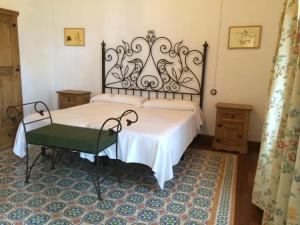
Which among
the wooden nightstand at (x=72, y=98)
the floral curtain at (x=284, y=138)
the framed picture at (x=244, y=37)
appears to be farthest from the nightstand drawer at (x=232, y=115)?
the wooden nightstand at (x=72, y=98)

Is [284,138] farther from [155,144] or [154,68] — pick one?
[154,68]

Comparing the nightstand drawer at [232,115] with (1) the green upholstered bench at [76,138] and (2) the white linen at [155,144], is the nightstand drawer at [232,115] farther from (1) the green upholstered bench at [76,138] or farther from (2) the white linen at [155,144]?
(1) the green upholstered bench at [76,138]

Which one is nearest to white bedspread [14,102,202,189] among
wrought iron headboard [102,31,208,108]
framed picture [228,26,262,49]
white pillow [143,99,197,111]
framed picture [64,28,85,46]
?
white pillow [143,99,197,111]

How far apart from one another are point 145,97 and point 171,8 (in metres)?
1.45

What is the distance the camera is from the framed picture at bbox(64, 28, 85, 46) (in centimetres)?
461

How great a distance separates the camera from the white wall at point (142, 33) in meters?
3.67

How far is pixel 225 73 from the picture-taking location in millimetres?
3865

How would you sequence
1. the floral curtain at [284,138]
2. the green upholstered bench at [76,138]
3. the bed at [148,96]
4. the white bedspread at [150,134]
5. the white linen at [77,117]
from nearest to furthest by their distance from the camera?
the floral curtain at [284,138]
the green upholstered bench at [76,138]
the white bedspread at [150,134]
the bed at [148,96]
the white linen at [77,117]

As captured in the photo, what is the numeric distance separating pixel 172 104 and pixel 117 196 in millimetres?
1722

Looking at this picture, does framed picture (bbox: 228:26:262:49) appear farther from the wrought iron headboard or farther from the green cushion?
the green cushion

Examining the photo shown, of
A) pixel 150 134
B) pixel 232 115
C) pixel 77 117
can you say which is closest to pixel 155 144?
pixel 150 134

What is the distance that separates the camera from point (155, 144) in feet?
8.04

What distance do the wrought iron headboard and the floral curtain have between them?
2.01 m

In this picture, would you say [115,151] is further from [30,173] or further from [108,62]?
[108,62]
